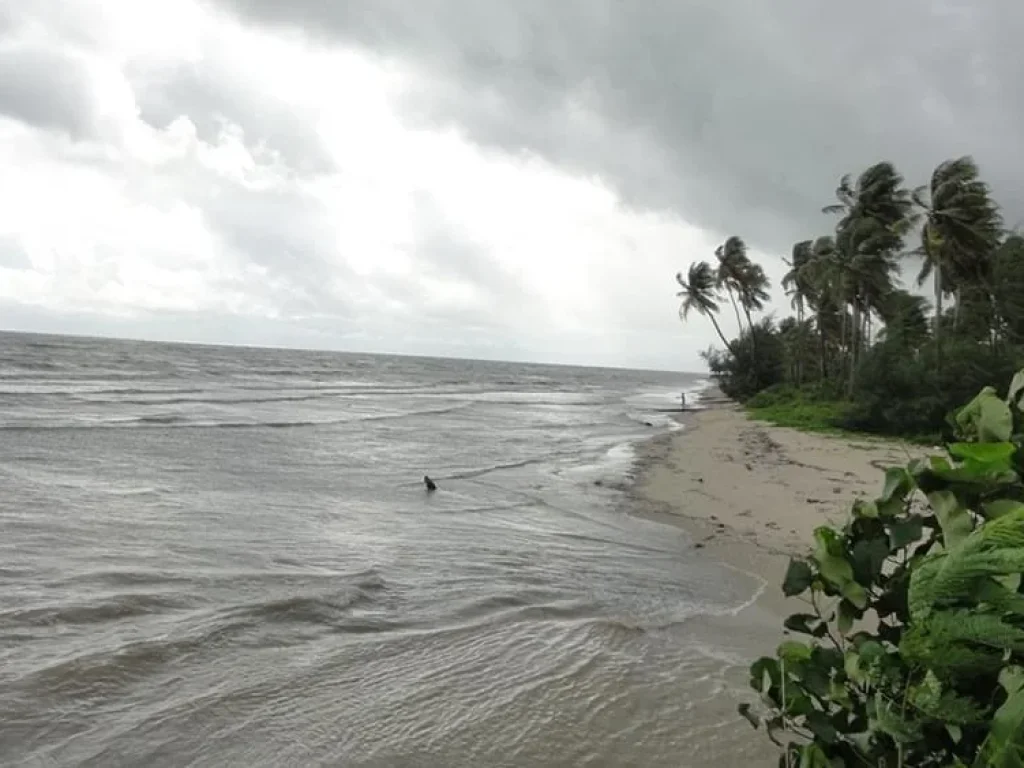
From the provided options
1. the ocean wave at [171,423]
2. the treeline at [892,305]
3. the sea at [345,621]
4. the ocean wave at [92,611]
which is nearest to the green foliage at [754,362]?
the treeline at [892,305]

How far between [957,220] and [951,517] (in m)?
31.5

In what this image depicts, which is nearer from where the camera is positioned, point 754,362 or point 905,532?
point 905,532

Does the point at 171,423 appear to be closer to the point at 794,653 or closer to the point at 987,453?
the point at 794,653

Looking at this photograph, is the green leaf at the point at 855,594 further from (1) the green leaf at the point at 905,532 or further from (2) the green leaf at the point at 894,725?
(2) the green leaf at the point at 894,725

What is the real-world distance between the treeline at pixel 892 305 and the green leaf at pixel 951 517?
21082 millimetres

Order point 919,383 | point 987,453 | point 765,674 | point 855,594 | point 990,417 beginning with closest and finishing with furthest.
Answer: point 987,453
point 990,417
point 855,594
point 765,674
point 919,383

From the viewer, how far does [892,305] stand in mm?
46406

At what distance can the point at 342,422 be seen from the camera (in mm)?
28250

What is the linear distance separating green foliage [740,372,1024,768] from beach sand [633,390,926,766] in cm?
16

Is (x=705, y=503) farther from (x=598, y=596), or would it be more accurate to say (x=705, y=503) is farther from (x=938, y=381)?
(x=938, y=381)

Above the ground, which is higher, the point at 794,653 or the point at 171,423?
the point at 794,653

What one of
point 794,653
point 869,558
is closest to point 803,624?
point 794,653

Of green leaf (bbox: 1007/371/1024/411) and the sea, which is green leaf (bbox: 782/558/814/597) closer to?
green leaf (bbox: 1007/371/1024/411)

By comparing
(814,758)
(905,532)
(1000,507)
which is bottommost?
(814,758)
